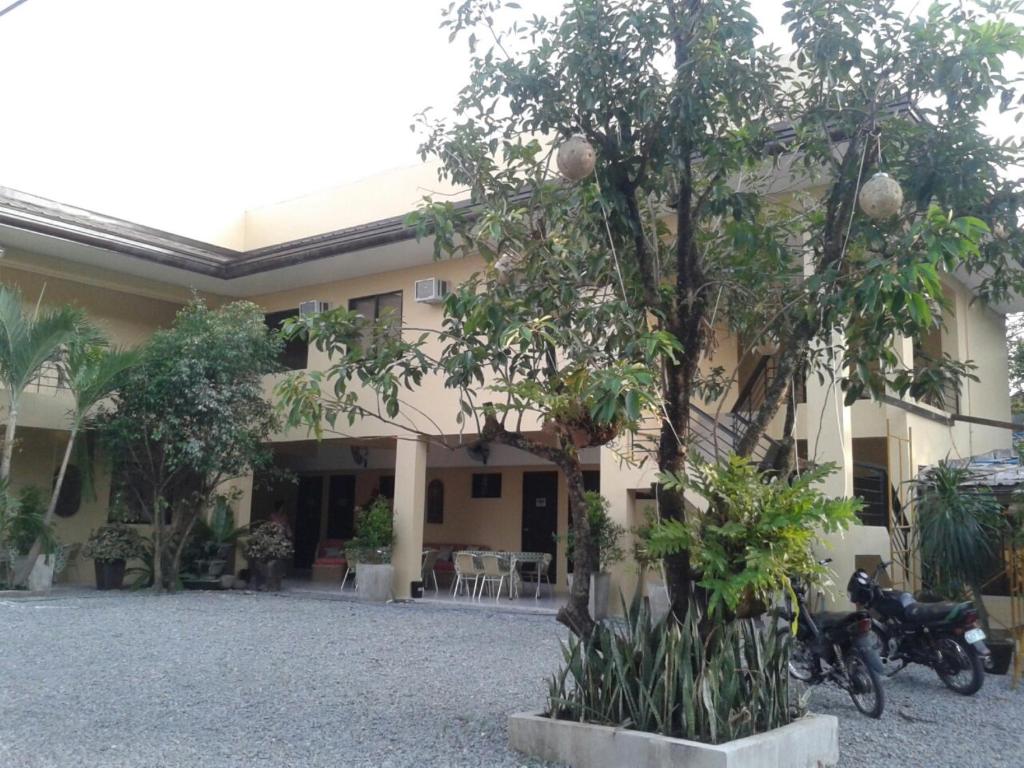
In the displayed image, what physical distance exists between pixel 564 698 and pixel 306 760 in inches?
58.4

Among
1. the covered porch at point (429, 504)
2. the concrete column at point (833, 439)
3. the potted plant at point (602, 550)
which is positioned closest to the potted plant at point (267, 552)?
the covered porch at point (429, 504)

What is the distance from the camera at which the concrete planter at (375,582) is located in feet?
46.6

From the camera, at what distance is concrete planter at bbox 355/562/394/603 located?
1422 cm

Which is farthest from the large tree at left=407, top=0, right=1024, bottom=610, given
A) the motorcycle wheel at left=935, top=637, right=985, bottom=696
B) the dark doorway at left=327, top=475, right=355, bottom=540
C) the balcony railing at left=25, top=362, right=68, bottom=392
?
the dark doorway at left=327, top=475, right=355, bottom=540

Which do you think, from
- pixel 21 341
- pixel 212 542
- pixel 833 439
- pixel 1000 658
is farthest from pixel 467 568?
pixel 1000 658

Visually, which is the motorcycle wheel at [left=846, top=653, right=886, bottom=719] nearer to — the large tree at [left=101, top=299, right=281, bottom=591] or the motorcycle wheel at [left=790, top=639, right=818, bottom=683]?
the motorcycle wheel at [left=790, top=639, right=818, bottom=683]

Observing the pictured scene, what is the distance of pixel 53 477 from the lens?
55.5 feet

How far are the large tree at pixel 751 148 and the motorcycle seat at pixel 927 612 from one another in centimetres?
232

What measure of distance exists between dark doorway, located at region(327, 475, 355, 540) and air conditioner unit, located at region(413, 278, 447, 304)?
7087 millimetres

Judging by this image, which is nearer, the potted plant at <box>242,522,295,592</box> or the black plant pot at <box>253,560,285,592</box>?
the potted plant at <box>242,522,295,592</box>

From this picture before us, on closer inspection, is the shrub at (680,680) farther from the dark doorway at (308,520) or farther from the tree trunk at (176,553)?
the dark doorway at (308,520)

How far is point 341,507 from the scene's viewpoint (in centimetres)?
2091

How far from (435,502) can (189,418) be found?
611cm

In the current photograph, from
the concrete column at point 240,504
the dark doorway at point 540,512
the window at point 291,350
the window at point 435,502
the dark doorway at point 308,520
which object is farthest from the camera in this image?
the dark doorway at point 308,520
